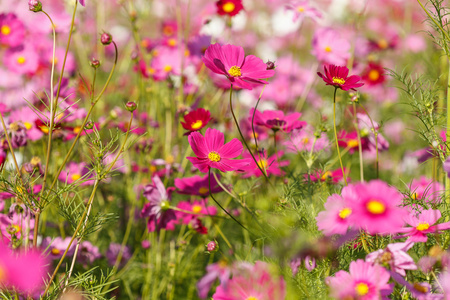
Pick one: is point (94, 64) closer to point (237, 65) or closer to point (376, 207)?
point (237, 65)

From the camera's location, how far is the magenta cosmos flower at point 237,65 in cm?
71

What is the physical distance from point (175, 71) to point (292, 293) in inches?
38.5

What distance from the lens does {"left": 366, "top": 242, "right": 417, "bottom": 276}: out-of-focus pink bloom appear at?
58 cm

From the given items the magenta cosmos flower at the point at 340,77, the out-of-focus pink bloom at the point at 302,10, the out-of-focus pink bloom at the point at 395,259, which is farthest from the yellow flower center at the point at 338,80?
the out-of-focus pink bloom at the point at 302,10

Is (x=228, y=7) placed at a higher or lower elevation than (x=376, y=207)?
higher

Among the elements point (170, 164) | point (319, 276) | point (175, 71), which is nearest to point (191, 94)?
point (175, 71)

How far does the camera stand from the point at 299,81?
2.12m

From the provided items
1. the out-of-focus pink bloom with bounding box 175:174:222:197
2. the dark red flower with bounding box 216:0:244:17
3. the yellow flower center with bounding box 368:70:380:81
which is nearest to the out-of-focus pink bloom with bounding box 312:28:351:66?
the yellow flower center with bounding box 368:70:380:81

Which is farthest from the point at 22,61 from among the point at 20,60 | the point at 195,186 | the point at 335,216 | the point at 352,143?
the point at 335,216

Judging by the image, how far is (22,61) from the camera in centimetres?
143

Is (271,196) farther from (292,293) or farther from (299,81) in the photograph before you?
(299,81)

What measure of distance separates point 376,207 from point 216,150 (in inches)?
12.1

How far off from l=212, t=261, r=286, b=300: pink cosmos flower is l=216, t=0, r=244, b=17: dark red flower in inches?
26.7

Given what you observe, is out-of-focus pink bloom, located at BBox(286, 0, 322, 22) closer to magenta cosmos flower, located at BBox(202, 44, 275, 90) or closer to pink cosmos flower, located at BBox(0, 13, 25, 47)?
magenta cosmos flower, located at BBox(202, 44, 275, 90)
